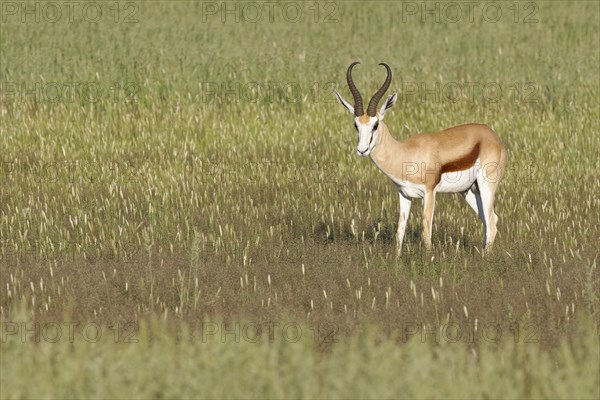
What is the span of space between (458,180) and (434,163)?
0.41m

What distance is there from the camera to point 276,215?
43.9 feet

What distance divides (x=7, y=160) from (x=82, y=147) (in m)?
1.25

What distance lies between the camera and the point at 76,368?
6992mm

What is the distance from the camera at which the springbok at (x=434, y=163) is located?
1155cm

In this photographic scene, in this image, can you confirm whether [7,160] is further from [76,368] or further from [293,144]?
[76,368]

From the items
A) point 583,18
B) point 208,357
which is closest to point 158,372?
point 208,357

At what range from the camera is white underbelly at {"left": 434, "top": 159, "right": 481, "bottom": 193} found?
11805 mm

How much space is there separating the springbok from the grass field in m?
0.45
